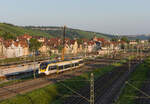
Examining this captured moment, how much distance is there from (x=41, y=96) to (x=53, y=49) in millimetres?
101319

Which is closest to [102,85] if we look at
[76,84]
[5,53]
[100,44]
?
[76,84]

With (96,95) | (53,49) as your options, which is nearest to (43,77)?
(96,95)

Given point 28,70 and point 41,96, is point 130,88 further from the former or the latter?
point 28,70

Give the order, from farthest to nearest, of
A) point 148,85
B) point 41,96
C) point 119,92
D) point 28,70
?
1. point 28,70
2. point 148,85
3. point 119,92
4. point 41,96

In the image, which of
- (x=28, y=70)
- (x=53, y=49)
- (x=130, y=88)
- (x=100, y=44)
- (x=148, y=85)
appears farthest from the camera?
(x=100, y=44)

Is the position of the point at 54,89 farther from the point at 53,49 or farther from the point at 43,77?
the point at 53,49

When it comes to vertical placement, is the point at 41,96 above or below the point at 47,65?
below

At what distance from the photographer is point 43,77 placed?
163 feet

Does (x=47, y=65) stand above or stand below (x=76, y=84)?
above

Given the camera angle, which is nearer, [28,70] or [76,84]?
[76,84]

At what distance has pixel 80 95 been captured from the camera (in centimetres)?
3609

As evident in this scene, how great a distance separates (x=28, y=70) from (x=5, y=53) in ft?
151

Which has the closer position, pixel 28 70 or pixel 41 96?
pixel 41 96

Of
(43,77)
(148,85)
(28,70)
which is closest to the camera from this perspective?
(148,85)
